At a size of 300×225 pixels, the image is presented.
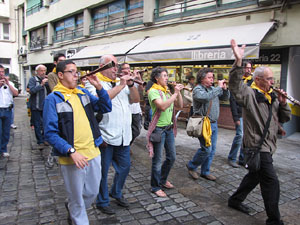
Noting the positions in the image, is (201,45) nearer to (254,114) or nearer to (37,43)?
(254,114)

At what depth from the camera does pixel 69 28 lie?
18.0 m

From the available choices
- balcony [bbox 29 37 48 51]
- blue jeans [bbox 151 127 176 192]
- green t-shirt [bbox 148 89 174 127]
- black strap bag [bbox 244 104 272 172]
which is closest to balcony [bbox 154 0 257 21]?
green t-shirt [bbox 148 89 174 127]

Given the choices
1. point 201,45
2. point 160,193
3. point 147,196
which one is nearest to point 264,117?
point 160,193

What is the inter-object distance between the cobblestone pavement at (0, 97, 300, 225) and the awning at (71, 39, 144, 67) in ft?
20.7

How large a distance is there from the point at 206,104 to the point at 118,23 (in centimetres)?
1057

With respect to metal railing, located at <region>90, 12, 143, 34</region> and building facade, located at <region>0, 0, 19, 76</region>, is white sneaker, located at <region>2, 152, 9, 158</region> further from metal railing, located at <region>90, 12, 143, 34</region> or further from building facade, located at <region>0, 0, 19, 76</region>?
building facade, located at <region>0, 0, 19, 76</region>

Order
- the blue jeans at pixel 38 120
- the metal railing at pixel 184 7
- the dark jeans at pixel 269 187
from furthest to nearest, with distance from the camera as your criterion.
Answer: the metal railing at pixel 184 7, the blue jeans at pixel 38 120, the dark jeans at pixel 269 187

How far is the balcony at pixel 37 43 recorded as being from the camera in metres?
21.6

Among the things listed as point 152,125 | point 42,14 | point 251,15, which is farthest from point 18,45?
point 152,125

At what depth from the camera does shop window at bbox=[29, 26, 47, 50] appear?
21.7 metres

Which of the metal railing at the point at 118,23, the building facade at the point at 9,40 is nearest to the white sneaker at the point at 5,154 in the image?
the metal railing at the point at 118,23

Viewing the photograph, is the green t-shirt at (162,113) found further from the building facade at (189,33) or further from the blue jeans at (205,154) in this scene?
the building facade at (189,33)

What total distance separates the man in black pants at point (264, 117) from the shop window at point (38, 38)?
2133 centimetres

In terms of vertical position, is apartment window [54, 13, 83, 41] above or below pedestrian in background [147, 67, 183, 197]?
above
